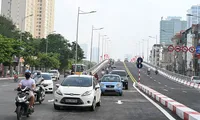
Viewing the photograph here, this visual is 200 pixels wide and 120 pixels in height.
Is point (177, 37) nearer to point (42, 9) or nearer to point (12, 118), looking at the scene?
point (42, 9)

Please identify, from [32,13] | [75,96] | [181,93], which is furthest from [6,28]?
[32,13]

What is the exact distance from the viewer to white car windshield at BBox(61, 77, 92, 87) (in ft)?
50.2

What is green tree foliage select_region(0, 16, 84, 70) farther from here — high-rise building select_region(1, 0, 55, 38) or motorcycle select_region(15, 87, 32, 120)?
motorcycle select_region(15, 87, 32, 120)

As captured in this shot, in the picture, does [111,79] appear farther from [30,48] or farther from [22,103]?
[30,48]

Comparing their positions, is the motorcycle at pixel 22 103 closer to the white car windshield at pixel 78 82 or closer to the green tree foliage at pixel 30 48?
the white car windshield at pixel 78 82

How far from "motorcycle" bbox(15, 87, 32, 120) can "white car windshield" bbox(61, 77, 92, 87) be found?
3.68 metres

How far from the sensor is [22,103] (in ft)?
36.6

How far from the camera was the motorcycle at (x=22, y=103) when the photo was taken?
11016mm

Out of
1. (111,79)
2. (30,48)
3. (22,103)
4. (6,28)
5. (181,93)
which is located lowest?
(181,93)

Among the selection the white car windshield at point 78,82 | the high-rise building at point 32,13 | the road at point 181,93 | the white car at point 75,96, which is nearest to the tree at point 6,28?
the road at point 181,93

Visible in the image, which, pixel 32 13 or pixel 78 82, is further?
pixel 32 13

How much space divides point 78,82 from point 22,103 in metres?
4.55

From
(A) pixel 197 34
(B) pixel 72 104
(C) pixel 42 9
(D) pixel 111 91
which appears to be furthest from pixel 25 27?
(B) pixel 72 104

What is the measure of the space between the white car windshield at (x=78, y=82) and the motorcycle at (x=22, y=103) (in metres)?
3.68
